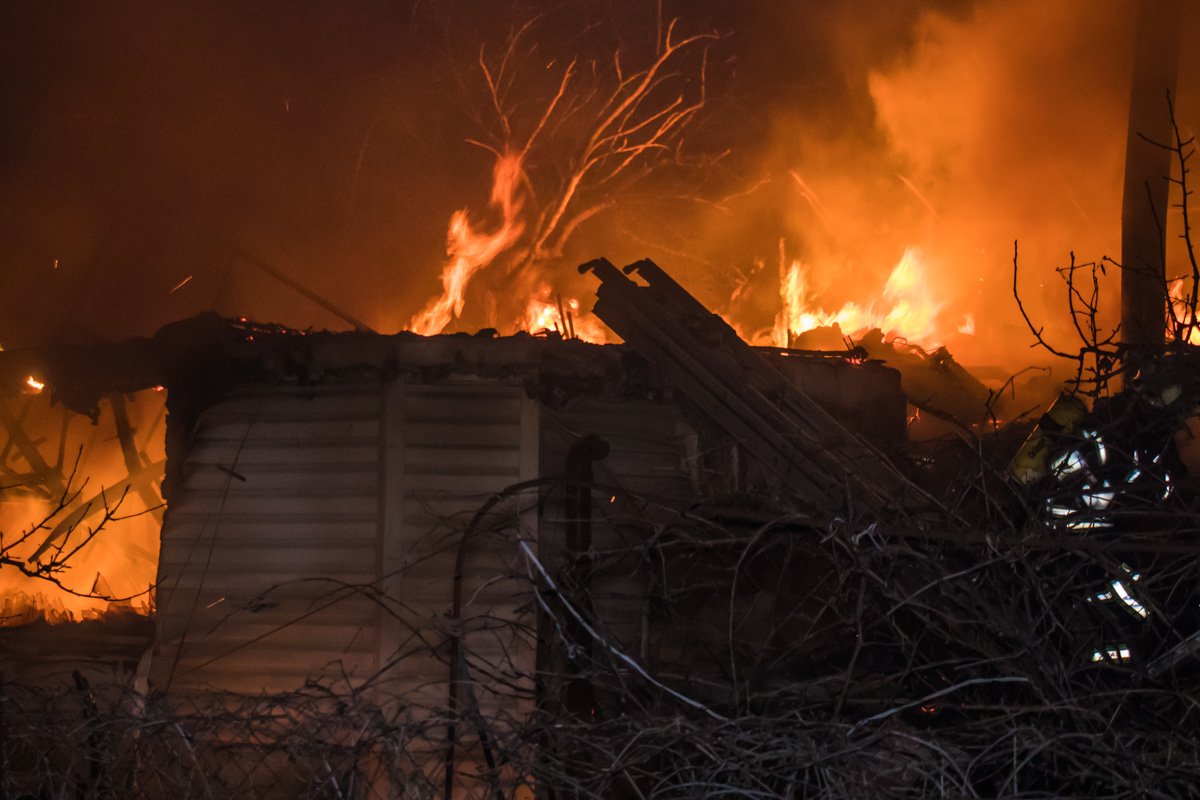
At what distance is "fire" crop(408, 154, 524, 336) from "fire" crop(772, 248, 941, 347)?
5226 millimetres

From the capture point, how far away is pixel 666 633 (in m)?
6.75

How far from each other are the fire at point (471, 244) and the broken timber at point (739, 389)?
8.92m

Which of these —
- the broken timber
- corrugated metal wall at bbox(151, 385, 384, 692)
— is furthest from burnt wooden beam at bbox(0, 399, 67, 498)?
the broken timber

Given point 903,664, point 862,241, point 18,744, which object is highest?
point 862,241

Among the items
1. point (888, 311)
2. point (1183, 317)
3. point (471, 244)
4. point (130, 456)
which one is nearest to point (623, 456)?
point (1183, 317)

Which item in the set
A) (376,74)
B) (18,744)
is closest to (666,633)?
(18,744)

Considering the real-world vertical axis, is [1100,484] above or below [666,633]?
above

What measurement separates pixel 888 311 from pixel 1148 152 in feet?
18.1

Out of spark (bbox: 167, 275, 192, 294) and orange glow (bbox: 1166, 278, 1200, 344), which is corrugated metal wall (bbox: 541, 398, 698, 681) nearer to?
orange glow (bbox: 1166, 278, 1200, 344)

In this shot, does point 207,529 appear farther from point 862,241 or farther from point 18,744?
point 862,241

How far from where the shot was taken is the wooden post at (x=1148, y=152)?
1131 centimetres

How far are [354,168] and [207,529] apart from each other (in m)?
10.5

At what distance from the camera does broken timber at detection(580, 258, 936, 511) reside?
6457 mm

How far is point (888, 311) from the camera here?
680 inches
